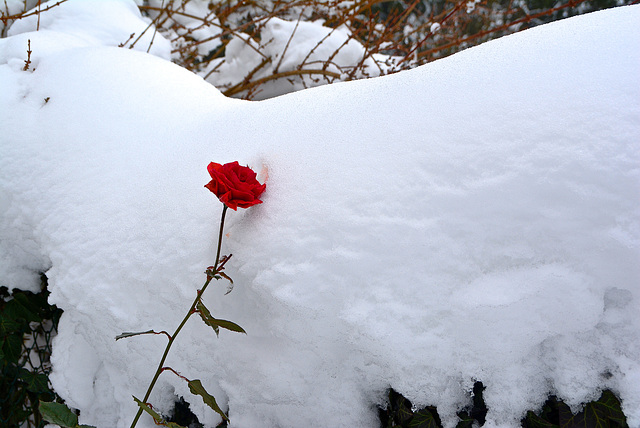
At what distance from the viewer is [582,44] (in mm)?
677

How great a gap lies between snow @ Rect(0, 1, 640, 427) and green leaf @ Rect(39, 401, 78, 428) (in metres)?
0.16

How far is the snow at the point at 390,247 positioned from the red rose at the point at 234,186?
54 mm

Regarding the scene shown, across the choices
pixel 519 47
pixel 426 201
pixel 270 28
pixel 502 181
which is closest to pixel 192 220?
pixel 426 201

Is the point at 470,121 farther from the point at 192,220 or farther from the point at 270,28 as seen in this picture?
the point at 270,28

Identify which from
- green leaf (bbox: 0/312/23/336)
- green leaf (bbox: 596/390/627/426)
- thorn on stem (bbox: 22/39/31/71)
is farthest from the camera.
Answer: thorn on stem (bbox: 22/39/31/71)

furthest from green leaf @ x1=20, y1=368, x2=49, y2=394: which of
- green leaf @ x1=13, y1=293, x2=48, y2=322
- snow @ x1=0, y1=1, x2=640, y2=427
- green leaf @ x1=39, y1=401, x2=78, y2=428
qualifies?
green leaf @ x1=39, y1=401, x2=78, y2=428

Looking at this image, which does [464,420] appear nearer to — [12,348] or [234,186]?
[234,186]

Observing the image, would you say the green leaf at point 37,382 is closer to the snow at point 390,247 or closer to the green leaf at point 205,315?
the snow at point 390,247

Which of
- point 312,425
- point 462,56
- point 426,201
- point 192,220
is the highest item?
point 462,56

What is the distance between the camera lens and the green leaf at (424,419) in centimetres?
68

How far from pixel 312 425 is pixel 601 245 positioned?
0.53m

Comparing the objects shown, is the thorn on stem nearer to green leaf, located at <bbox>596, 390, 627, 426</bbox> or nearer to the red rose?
the red rose

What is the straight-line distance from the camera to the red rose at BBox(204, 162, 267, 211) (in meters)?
0.70

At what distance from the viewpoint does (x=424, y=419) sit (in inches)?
26.7
